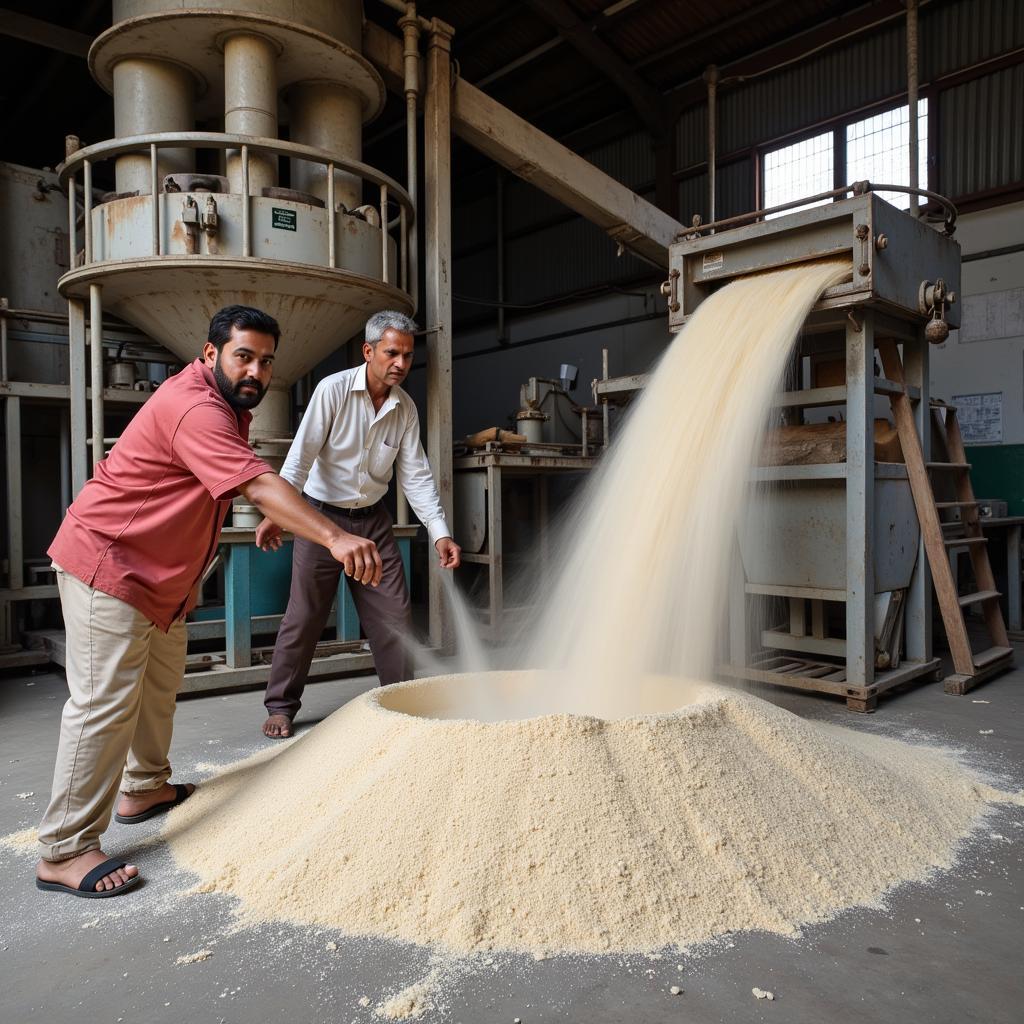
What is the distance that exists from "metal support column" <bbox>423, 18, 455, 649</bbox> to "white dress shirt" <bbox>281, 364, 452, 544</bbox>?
57.3 inches

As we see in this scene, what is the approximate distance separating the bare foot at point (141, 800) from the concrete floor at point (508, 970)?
1.04 feet

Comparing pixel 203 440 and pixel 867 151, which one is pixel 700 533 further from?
pixel 867 151

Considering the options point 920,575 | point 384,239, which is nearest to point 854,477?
point 920,575

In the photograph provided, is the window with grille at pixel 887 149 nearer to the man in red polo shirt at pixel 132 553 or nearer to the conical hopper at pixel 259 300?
the conical hopper at pixel 259 300

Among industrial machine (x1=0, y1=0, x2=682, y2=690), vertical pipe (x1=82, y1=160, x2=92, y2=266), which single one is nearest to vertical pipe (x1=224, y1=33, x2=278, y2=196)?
industrial machine (x1=0, y1=0, x2=682, y2=690)

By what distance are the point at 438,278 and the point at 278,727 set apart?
2.85 metres

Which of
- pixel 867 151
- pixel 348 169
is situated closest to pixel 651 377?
pixel 348 169

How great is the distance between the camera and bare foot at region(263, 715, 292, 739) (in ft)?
10.2

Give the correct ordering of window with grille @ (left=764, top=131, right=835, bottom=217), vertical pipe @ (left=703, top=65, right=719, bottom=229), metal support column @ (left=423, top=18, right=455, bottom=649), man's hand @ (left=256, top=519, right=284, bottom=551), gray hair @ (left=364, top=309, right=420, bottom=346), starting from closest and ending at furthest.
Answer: man's hand @ (left=256, top=519, right=284, bottom=551), gray hair @ (left=364, top=309, right=420, bottom=346), metal support column @ (left=423, top=18, right=455, bottom=649), vertical pipe @ (left=703, top=65, right=719, bottom=229), window with grille @ (left=764, top=131, right=835, bottom=217)

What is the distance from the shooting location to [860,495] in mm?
3387

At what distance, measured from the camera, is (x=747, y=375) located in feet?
10.1

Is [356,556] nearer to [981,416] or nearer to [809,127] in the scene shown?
[981,416]

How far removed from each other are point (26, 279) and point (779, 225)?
14.7 feet

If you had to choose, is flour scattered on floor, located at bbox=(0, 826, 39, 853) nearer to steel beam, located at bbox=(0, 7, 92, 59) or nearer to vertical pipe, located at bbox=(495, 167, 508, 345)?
steel beam, located at bbox=(0, 7, 92, 59)
